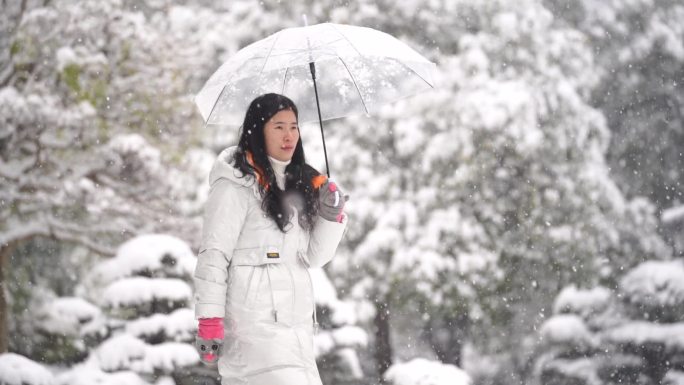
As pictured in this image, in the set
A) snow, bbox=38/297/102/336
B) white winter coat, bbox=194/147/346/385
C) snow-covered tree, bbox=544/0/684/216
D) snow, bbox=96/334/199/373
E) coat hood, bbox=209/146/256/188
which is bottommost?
white winter coat, bbox=194/147/346/385

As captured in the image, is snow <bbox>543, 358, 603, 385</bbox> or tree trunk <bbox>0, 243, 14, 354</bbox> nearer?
tree trunk <bbox>0, 243, 14, 354</bbox>

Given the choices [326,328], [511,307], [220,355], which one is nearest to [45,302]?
[326,328]

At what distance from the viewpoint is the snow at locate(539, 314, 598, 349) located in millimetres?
6152

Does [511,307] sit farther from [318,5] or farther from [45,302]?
[45,302]

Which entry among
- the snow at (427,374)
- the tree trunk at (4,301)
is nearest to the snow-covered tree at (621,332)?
the snow at (427,374)

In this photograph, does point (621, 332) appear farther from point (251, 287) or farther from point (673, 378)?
point (251, 287)

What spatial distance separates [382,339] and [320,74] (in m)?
4.16

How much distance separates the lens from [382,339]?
253 inches

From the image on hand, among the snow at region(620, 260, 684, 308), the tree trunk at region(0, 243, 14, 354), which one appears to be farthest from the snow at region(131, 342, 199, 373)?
the snow at region(620, 260, 684, 308)

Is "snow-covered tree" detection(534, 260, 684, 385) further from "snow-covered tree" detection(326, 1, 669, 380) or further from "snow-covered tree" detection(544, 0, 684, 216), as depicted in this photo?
"snow-covered tree" detection(544, 0, 684, 216)

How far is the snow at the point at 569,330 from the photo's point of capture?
615 cm

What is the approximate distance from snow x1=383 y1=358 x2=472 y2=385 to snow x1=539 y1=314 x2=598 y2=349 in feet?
4.94

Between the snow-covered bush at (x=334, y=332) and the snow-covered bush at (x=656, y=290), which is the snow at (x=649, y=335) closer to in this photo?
the snow-covered bush at (x=656, y=290)

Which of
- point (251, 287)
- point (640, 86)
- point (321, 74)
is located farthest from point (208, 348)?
point (640, 86)
